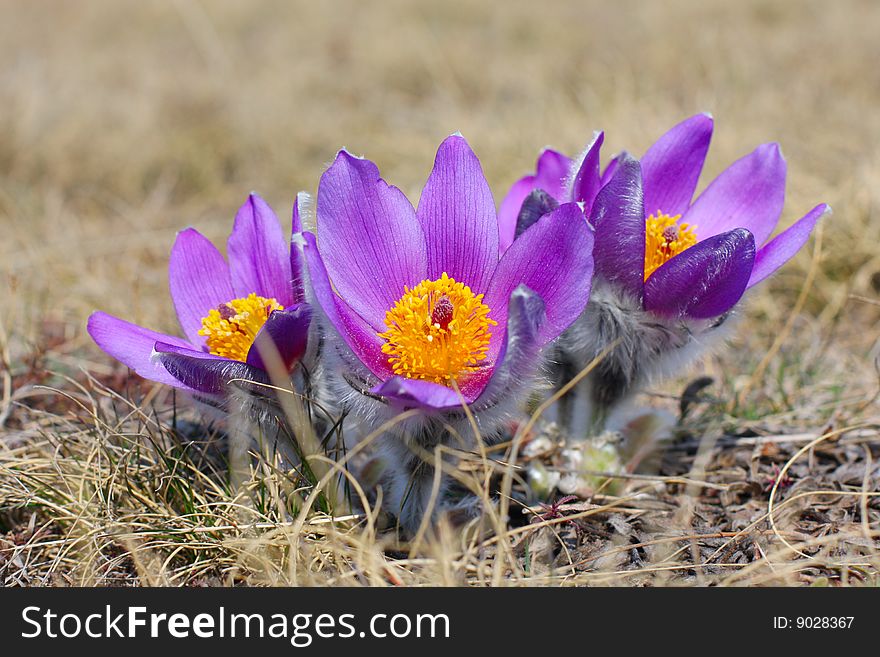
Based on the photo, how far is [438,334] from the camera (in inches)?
59.7

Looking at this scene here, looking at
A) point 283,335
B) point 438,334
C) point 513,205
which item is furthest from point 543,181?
point 283,335

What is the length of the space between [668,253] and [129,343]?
1.07 m

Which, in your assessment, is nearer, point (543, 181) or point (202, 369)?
point (202, 369)

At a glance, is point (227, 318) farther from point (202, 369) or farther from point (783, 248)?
point (783, 248)

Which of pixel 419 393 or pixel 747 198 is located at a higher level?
pixel 747 198

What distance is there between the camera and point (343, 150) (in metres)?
1.55

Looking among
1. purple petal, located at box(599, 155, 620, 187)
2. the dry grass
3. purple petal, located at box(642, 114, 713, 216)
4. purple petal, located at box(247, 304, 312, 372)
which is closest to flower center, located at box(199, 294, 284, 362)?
purple petal, located at box(247, 304, 312, 372)

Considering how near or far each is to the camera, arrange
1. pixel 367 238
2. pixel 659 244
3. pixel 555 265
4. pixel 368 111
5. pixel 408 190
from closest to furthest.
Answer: pixel 555 265 < pixel 367 238 < pixel 659 244 < pixel 408 190 < pixel 368 111

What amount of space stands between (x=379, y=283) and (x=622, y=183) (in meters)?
0.49

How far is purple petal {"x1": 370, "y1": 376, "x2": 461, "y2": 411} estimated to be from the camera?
1.37 meters

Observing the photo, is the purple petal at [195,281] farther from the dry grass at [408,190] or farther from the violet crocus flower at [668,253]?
the violet crocus flower at [668,253]

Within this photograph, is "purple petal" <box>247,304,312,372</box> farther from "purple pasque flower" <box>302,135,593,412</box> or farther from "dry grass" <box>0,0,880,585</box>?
"dry grass" <box>0,0,880,585</box>

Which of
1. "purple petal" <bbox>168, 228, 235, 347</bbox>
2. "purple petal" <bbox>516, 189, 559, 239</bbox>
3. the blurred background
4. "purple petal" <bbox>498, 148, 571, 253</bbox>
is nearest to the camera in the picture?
"purple petal" <bbox>516, 189, 559, 239</bbox>
